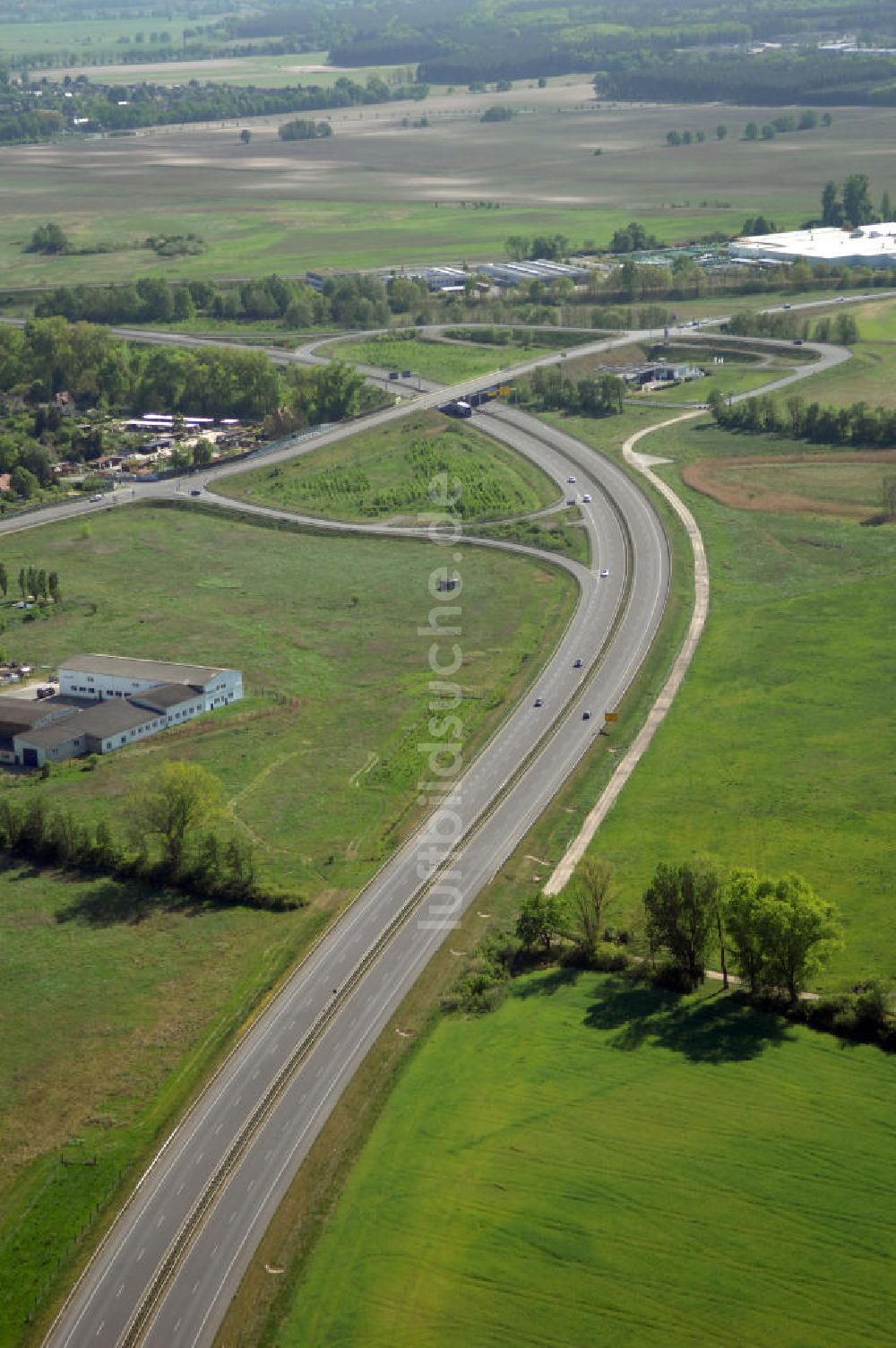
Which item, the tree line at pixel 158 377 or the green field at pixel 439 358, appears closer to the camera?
the tree line at pixel 158 377

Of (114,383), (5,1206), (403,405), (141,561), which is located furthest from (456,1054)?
(114,383)

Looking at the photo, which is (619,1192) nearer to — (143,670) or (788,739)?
(788,739)

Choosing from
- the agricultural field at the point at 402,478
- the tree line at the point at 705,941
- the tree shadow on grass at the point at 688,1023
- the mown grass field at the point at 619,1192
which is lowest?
the mown grass field at the point at 619,1192

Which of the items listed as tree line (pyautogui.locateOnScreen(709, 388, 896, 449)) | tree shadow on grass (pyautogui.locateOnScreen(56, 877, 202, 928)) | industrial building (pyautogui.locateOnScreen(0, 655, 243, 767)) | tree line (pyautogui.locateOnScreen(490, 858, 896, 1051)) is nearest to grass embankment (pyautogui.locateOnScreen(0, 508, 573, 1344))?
tree shadow on grass (pyautogui.locateOnScreen(56, 877, 202, 928))

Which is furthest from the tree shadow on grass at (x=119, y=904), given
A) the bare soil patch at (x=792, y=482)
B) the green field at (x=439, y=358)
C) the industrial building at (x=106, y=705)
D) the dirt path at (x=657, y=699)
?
the green field at (x=439, y=358)

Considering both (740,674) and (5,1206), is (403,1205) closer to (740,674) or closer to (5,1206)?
(5,1206)

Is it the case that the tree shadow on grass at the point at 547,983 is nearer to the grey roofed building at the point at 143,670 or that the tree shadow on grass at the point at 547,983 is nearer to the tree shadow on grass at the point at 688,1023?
the tree shadow on grass at the point at 688,1023

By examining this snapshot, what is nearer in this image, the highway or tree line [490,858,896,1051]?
the highway

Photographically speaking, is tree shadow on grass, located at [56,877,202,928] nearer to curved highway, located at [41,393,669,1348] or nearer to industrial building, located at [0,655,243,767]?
curved highway, located at [41,393,669,1348]
